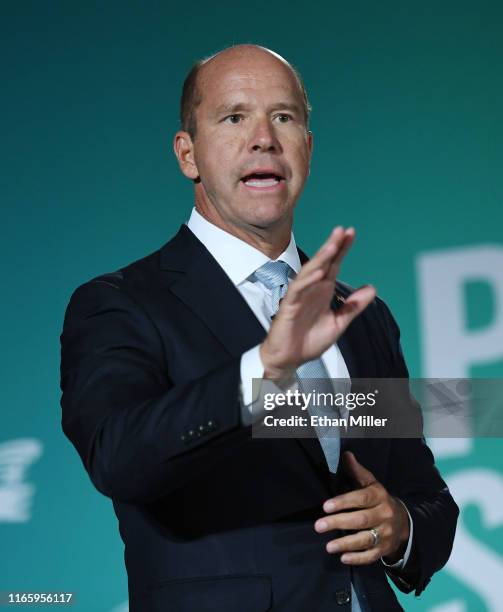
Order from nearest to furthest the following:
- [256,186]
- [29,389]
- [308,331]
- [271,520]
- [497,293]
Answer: [308,331] → [271,520] → [256,186] → [29,389] → [497,293]

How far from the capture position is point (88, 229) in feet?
10.5

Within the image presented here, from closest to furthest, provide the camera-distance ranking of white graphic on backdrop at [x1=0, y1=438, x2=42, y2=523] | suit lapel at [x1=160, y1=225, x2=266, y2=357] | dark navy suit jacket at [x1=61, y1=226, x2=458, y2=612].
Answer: dark navy suit jacket at [x1=61, y1=226, x2=458, y2=612] → suit lapel at [x1=160, y1=225, x2=266, y2=357] → white graphic on backdrop at [x1=0, y1=438, x2=42, y2=523]

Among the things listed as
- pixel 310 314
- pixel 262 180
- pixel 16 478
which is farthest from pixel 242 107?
pixel 16 478

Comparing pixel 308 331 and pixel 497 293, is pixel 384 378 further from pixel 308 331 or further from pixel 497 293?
pixel 497 293

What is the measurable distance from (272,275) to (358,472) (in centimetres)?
39

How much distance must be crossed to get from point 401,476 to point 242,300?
0.45m

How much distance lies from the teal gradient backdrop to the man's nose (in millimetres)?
1518

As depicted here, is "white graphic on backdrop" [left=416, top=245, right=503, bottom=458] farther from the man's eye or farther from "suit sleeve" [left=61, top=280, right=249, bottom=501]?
"suit sleeve" [left=61, top=280, right=249, bottom=501]

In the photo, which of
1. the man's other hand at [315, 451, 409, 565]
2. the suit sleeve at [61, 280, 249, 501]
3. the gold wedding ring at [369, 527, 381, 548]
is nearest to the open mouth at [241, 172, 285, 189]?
the suit sleeve at [61, 280, 249, 501]

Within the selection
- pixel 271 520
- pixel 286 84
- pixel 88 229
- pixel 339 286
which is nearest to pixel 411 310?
pixel 88 229

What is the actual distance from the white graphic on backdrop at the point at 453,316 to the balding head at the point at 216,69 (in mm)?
1585

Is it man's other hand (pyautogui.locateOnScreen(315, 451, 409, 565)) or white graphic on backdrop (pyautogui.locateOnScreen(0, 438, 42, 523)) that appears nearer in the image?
man's other hand (pyautogui.locateOnScreen(315, 451, 409, 565))

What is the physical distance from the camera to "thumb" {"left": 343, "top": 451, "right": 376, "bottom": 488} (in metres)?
1.50

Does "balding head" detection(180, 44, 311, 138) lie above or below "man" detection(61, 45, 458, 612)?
above
